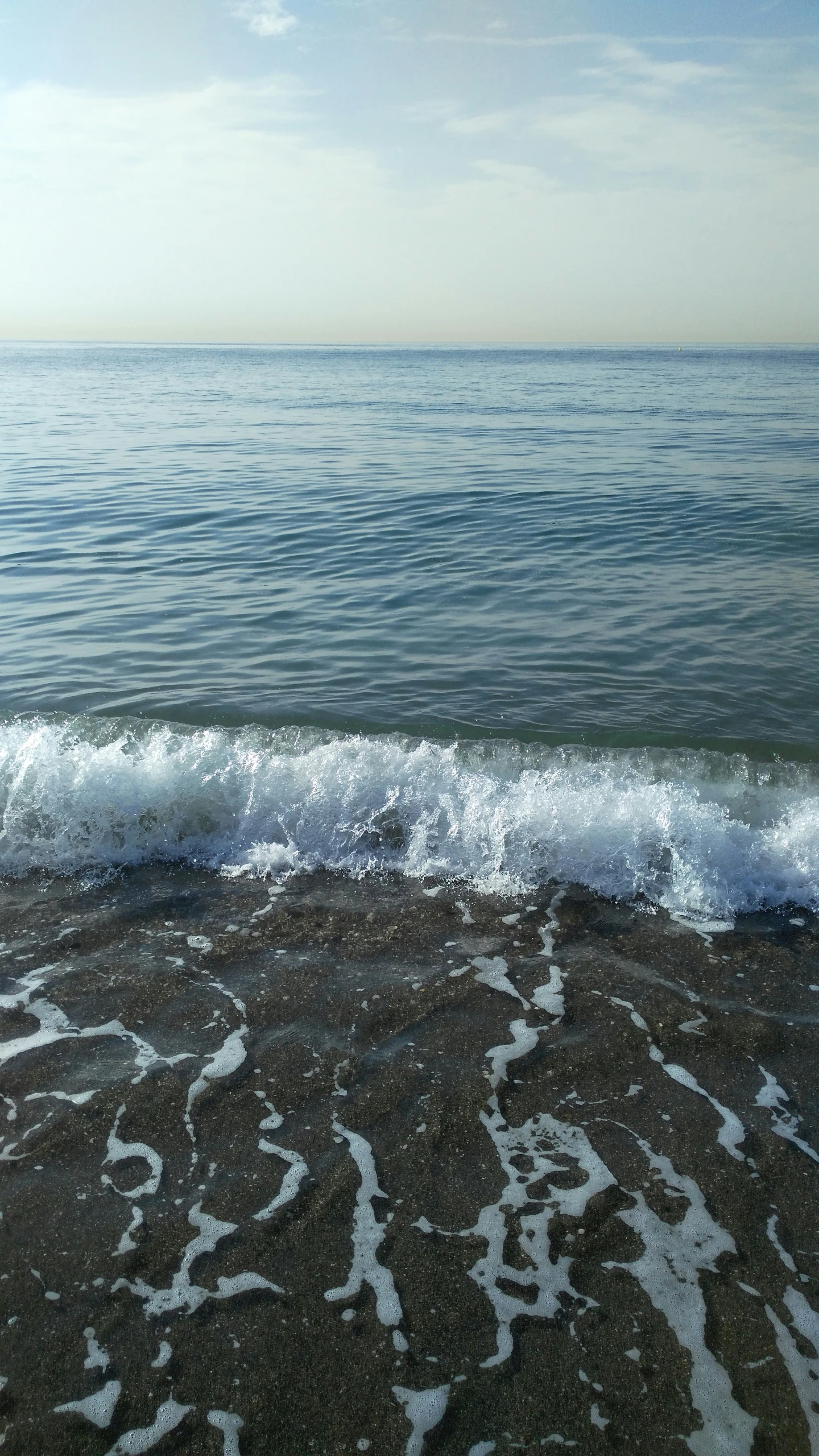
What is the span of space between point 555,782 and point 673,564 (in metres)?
7.81

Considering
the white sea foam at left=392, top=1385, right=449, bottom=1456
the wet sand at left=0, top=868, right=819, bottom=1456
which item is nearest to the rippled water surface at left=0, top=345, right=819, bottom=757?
the wet sand at left=0, top=868, right=819, bottom=1456

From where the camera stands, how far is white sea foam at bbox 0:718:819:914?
6723 millimetres

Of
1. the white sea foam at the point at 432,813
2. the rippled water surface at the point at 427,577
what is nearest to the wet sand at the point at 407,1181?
the white sea foam at the point at 432,813

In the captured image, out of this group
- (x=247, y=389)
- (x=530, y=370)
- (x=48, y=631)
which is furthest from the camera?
(x=530, y=370)

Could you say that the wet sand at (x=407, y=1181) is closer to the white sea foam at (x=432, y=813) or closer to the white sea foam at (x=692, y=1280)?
the white sea foam at (x=692, y=1280)

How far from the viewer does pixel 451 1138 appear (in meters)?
4.41

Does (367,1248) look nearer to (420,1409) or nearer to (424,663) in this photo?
(420,1409)

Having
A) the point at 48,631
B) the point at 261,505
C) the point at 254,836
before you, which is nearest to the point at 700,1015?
the point at 254,836

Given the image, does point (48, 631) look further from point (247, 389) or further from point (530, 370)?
point (530, 370)

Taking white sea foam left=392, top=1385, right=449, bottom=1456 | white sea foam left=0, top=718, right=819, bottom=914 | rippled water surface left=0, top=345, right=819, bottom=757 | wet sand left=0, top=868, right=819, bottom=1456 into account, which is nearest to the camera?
white sea foam left=392, top=1385, right=449, bottom=1456

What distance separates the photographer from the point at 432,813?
7.27m

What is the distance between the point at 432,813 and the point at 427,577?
281 inches

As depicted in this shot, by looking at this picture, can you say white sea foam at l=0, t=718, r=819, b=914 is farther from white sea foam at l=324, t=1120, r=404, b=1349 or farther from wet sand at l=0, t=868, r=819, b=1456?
white sea foam at l=324, t=1120, r=404, b=1349

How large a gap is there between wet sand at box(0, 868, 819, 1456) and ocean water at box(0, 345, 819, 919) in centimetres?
84
